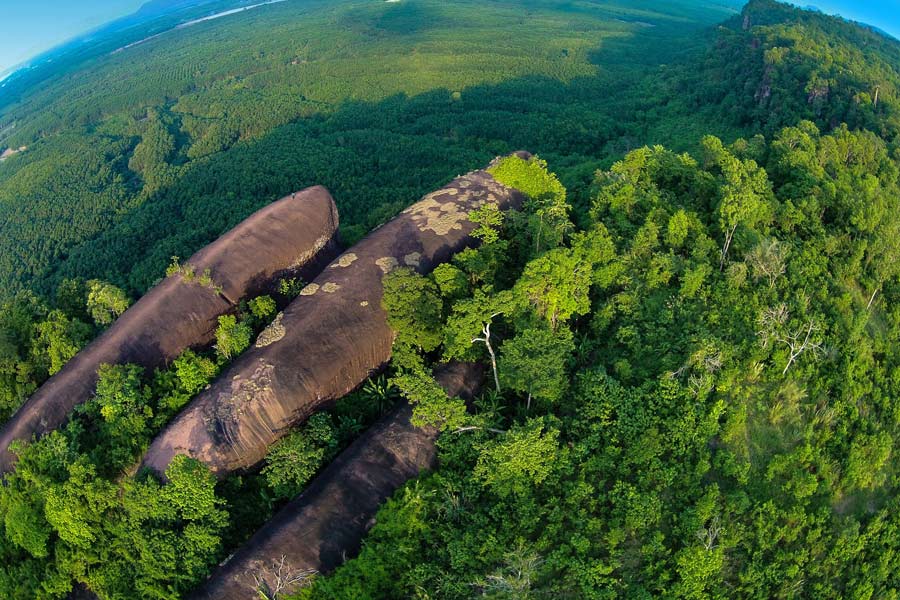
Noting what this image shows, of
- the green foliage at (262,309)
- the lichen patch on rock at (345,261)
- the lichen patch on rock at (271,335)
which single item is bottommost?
the green foliage at (262,309)

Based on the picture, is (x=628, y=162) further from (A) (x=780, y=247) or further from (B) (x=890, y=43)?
(B) (x=890, y=43)

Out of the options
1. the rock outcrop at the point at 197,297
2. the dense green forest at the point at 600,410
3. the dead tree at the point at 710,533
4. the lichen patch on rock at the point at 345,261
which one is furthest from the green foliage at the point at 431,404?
the rock outcrop at the point at 197,297

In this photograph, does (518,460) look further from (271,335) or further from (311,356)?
(271,335)

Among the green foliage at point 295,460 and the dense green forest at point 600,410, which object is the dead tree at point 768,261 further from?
the green foliage at point 295,460

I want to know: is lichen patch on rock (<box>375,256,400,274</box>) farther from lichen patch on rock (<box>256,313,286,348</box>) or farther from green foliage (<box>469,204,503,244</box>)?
lichen patch on rock (<box>256,313,286,348</box>)

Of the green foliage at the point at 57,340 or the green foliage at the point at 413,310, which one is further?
the green foliage at the point at 57,340

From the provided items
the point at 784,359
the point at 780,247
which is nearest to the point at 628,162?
the point at 780,247
